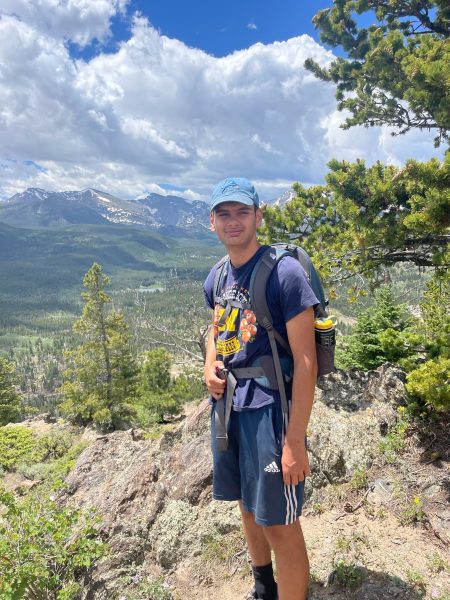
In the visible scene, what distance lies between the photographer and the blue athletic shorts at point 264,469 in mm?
2518

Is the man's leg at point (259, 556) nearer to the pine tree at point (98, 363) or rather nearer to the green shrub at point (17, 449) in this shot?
the green shrub at point (17, 449)

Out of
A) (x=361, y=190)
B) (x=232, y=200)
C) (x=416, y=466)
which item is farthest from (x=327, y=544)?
(x=361, y=190)

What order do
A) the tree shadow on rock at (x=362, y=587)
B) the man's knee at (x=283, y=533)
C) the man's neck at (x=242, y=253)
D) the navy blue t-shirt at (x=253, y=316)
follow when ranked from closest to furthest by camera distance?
the navy blue t-shirt at (x=253, y=316) < the man's knee at (x=283, y=533) < the man's neck at (x=242, y=253) < the tree shadow on rock at (x=362, y=587)

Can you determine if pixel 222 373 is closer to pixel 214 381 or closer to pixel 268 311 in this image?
pixel 214 381

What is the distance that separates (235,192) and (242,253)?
1.47 feet

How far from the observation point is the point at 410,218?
5.32 m

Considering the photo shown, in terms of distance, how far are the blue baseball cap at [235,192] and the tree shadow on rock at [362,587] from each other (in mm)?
3518

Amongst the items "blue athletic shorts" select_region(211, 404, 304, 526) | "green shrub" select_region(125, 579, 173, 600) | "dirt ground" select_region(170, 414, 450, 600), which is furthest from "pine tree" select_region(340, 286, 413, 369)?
"green shrub" select_region(125, 579, 173, 600)

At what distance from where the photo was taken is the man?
245cm

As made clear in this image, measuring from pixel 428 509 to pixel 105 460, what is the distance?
18.9ft

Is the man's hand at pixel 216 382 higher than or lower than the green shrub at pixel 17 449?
higher

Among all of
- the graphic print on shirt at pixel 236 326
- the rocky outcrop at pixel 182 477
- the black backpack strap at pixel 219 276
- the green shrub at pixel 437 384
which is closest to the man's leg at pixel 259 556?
the graphic print on shirt at pixel 236 326

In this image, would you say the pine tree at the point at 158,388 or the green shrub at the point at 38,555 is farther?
the pine tree at the point at 158,388

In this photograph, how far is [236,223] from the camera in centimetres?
272
